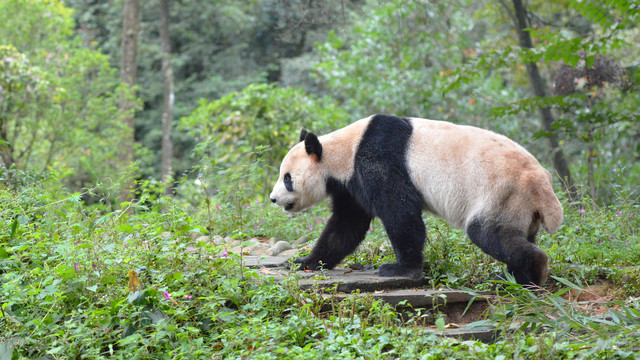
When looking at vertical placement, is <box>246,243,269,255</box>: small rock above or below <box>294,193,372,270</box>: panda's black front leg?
below

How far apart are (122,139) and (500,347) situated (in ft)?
34.3

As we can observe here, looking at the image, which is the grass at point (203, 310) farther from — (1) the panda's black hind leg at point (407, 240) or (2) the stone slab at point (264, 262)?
(2) the stone slab at point (264, 262)

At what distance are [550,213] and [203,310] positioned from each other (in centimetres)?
237

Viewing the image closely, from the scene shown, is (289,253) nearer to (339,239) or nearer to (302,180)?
(339,239)

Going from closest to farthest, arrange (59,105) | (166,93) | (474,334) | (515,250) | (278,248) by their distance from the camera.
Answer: (474,334), (515,250), (278,248), (59,105), (166,93)

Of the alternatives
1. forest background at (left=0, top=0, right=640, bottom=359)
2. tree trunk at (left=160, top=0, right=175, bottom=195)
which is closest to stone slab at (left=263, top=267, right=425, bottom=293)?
forest background at (left=0, top=0, right=640, bottom=359)

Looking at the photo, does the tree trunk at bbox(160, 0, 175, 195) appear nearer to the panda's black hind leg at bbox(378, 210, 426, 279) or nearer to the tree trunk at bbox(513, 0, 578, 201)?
the tree trunk at bbox(513, 0, 578, 201)

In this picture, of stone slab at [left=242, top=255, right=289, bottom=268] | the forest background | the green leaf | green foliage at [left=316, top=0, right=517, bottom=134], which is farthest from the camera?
green foliage at [left=316, top=0, right=517, bottom=134]

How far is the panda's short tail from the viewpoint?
3865mm

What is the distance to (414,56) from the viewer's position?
45.2ft

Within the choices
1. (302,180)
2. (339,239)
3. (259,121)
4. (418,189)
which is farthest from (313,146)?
(259,121)

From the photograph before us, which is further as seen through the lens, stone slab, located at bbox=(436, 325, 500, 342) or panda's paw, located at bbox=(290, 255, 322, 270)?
panda's paw, located at bbox=(290, 255, 322, 270)

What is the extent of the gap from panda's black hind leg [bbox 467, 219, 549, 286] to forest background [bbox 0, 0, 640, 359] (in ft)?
1.36

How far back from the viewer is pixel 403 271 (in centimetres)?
427
